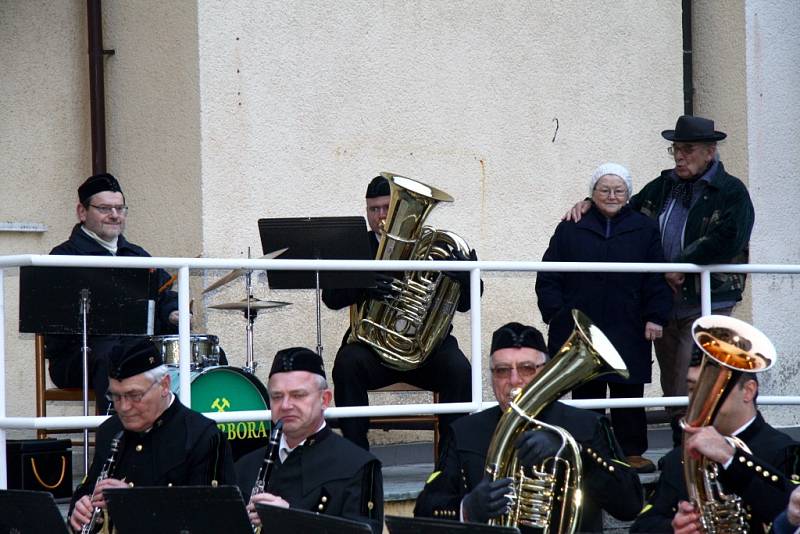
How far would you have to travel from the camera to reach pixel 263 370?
943cm

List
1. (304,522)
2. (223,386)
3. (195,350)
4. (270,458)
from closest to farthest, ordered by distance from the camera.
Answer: (304,522)
(270,458)
(223,386)
(195,350)

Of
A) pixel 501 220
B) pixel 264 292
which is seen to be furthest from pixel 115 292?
pixel 501 220

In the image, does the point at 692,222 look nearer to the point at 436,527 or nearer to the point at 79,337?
the point at 79,337

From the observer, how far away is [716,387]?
496cm

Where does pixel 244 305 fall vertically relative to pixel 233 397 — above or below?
above

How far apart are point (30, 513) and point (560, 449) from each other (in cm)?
195

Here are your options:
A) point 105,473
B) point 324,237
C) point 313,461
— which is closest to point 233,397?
point 324,237

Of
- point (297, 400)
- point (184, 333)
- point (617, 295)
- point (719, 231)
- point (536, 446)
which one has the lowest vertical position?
point (536, 446)

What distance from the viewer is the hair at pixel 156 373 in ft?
19.7

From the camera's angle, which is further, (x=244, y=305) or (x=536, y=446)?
(x=244, y=305)

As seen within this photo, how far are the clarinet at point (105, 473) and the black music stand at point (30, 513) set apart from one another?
14.4 inches

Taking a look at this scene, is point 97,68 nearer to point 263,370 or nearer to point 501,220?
point 263,370

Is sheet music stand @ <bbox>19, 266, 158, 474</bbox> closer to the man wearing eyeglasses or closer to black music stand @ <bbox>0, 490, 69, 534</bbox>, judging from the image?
black music stand @ <bbox>0, 490, 69, 534</bbox>

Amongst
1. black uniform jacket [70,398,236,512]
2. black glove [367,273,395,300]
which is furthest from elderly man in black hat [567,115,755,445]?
black uniform jacket [70,398,236,512]
